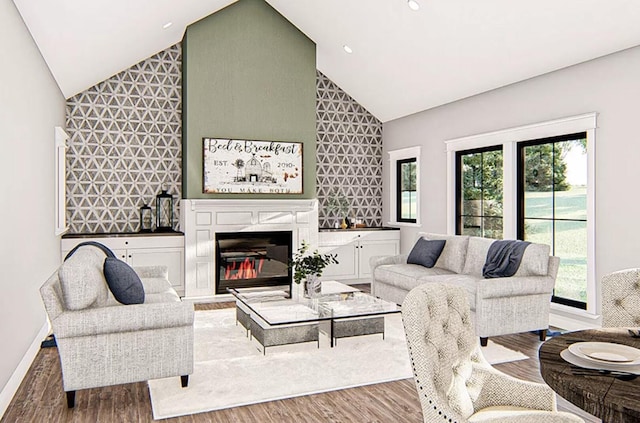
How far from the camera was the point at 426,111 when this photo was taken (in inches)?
292

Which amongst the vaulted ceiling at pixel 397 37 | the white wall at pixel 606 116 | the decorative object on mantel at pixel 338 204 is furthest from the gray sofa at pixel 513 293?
the decorative object on mantel at pixel 338 204

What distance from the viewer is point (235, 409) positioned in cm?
318

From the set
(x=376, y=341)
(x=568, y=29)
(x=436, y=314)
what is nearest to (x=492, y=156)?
(x=568, y=29)

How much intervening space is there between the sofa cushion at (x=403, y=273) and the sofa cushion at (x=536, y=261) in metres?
1.05

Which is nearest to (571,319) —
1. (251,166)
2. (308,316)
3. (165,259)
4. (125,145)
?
(308,316)

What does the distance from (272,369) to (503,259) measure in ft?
8.13

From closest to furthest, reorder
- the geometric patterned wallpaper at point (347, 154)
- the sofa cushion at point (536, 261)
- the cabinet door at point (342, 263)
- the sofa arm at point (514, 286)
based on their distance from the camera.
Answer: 1. the sofa arm at point (514, 286)
2. the sofa cushion at point (536, 261)
3. the cabinet door at point (342, 263)
4. the geometric patterned wallpaper at point (347, 154)

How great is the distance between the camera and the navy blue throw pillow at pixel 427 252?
5.84m

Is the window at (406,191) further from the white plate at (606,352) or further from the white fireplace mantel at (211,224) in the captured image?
the white plate at (606,352)

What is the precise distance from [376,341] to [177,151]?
13.8 feet

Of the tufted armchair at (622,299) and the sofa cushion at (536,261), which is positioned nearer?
the tufted armchair at (622,299)

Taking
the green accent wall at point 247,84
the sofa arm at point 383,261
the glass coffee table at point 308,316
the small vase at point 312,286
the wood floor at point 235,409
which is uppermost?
the green accent wall at point 247,84

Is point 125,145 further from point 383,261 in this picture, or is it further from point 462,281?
point 462,281

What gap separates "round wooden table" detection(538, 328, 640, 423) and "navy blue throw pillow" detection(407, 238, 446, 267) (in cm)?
383
